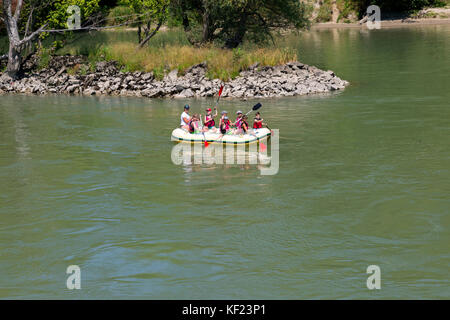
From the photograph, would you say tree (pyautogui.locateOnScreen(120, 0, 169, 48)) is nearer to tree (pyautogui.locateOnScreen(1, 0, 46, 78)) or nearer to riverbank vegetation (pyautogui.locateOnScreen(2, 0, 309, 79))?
riverbank vegetation (pyautogui.locateOnScreen(2, 0, 309, 79))

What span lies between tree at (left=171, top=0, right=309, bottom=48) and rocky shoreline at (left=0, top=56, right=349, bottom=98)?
4019 mm

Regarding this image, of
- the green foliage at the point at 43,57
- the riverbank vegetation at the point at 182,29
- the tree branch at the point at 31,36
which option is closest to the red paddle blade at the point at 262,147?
the riverbank vegetation at the point at 182,29

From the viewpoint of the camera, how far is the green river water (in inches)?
409

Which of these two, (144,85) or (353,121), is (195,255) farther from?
(144,85)

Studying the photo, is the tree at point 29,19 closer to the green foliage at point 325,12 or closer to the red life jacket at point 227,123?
the red life jacket at point 227,123

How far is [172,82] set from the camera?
2973cm

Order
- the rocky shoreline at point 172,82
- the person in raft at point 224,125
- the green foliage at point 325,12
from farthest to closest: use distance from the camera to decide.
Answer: the green foliage at point 325,12 → the rocky shoreline at point 172,82 → the person in raft at point 224,125

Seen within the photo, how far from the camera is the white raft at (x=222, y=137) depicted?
19.2m

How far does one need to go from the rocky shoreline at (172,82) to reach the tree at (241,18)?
4.02 m

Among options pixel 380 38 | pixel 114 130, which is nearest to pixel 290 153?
pixel 114 130

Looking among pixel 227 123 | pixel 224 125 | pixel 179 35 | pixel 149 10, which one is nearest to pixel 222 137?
pixel 224 125

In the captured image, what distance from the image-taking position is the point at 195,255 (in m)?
11.4

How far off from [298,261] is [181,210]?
3624 mm

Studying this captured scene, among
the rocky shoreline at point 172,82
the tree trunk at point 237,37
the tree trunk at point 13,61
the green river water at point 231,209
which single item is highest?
the tree trunk at point 237,37
